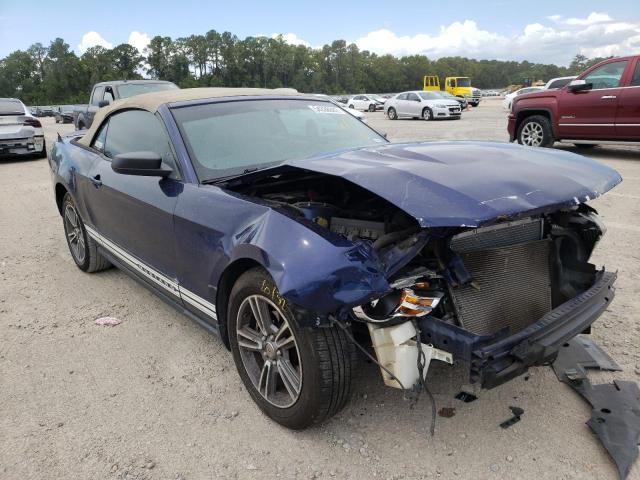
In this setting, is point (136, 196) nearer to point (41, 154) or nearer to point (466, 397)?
point (466, 397)

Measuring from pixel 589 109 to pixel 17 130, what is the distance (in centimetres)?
1321

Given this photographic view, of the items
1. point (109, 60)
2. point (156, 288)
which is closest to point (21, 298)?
point (156, 288)

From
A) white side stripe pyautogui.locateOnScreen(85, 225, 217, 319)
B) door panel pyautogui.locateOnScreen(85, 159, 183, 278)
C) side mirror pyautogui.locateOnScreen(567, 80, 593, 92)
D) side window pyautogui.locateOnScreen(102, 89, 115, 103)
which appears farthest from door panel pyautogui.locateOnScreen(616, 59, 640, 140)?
side window pyautogui.locateOnScreen(102, 89, 115, 103)

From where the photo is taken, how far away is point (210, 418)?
100 inches

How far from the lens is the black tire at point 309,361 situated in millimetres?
2158

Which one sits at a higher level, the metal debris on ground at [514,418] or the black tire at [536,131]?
the black tire at [536,131]

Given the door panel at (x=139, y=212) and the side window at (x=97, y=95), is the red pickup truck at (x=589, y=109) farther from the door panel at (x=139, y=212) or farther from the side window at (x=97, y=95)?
the side window at (x=97, y=95)

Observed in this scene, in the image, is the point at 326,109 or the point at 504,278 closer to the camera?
the point at 504,278

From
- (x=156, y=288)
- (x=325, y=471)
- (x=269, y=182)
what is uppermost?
(x=269, y=182)

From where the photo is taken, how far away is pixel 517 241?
2539mm

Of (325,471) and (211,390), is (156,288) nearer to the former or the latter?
(211,390)

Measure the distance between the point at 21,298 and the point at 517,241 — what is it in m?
3.92

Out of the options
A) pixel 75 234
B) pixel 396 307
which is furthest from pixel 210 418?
pixel 75 234

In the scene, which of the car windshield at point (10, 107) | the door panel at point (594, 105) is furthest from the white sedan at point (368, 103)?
the door panel at point (594, 105)
